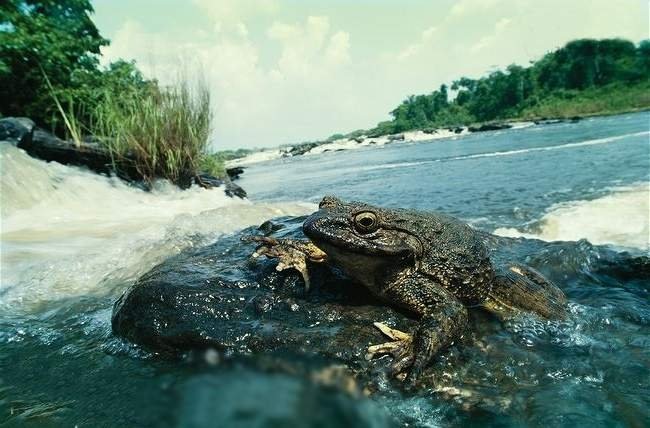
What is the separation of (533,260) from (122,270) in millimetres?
4957

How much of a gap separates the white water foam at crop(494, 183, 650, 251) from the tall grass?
822 cm

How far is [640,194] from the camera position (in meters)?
9.28

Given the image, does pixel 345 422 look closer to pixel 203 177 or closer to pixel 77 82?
pixel 203 177

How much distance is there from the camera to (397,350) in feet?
8.86

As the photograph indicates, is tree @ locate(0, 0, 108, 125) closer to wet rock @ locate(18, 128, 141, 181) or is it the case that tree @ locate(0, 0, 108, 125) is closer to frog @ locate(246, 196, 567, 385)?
wet rock @ locate(18, 128, 141, 181)

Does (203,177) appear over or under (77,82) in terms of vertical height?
under

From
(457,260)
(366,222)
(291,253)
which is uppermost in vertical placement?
(366,222)

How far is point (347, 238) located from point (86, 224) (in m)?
7.96

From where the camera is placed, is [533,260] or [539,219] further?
[539,219]

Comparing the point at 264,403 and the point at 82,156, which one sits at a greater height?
Result: the point at 82,156

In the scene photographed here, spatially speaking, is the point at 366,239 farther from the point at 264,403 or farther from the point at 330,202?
the point at 264,403

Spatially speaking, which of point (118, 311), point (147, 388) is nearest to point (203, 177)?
point (118, 311)

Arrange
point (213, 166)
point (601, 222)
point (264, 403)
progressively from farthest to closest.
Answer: point (213, 166)
point (601, 222)
point (264, 403)

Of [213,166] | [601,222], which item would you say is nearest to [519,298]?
[601,222]
